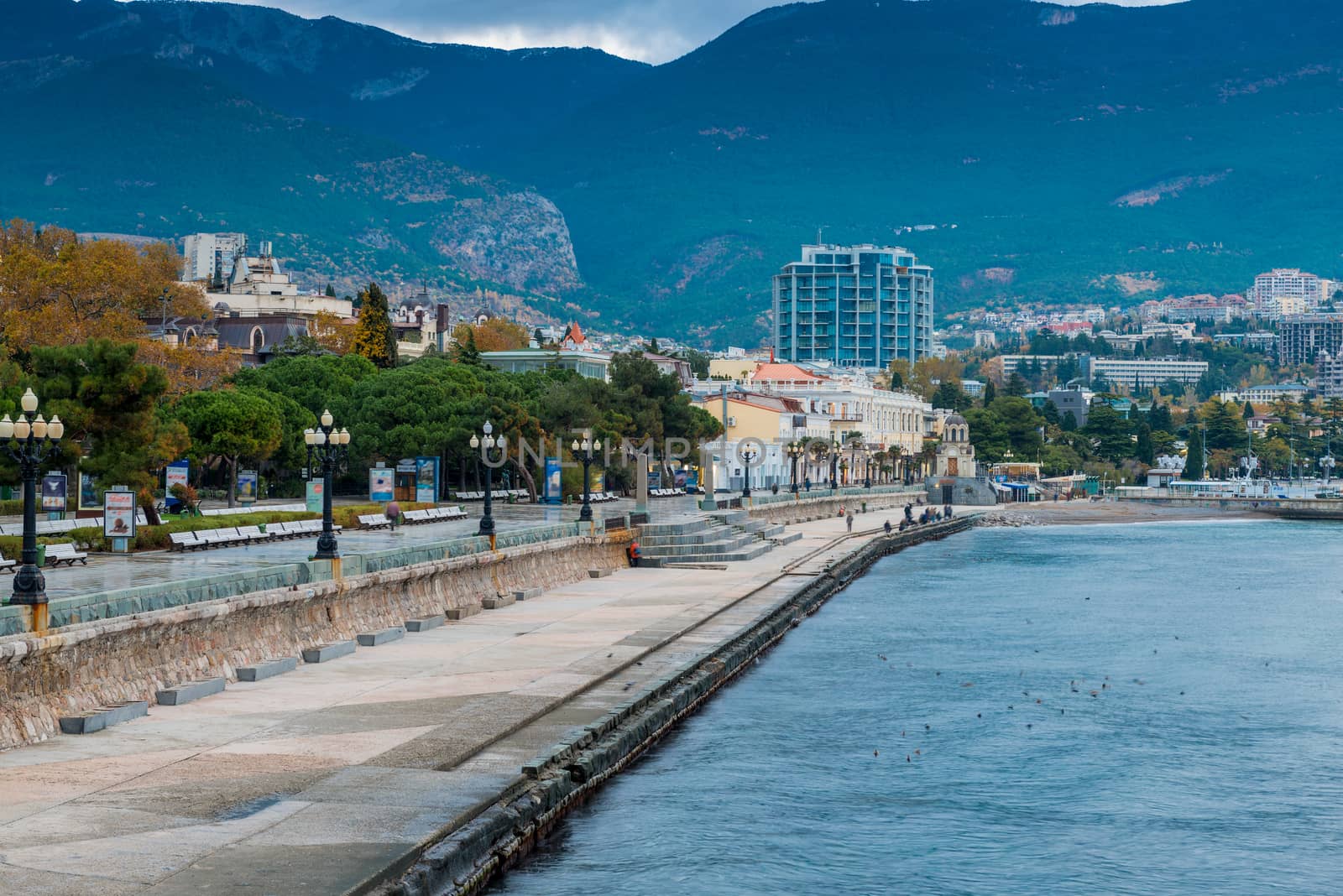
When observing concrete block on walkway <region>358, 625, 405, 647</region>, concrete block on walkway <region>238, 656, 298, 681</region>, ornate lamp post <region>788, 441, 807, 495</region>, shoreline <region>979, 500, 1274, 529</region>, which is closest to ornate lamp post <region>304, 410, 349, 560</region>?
concrete block on walkway <region>358, 625, 405, 647</region>

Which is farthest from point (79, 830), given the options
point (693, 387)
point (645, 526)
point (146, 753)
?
point (693, 387)

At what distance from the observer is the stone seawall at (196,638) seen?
24250mm

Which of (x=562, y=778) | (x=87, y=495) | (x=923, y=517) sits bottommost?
(x=562, y=778)

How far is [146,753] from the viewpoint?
23.9m

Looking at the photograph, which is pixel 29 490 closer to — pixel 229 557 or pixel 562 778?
pixel 562 778

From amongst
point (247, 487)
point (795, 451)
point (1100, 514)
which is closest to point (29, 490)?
point (247, 487)

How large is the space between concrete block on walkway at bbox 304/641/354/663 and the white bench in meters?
8.94

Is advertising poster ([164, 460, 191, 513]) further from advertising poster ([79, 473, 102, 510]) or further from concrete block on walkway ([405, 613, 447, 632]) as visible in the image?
concrete block on walkway ([405, 613, 447, 632])

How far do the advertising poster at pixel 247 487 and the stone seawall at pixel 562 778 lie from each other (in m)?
31.9

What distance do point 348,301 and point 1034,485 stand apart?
7923cm

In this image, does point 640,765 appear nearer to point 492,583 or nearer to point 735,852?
point 735,852

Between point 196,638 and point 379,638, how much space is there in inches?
303

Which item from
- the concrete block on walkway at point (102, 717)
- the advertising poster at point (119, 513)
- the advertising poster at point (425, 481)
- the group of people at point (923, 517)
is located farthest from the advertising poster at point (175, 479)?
the group of people at point (923, 517)

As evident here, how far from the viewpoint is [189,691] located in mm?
28391
